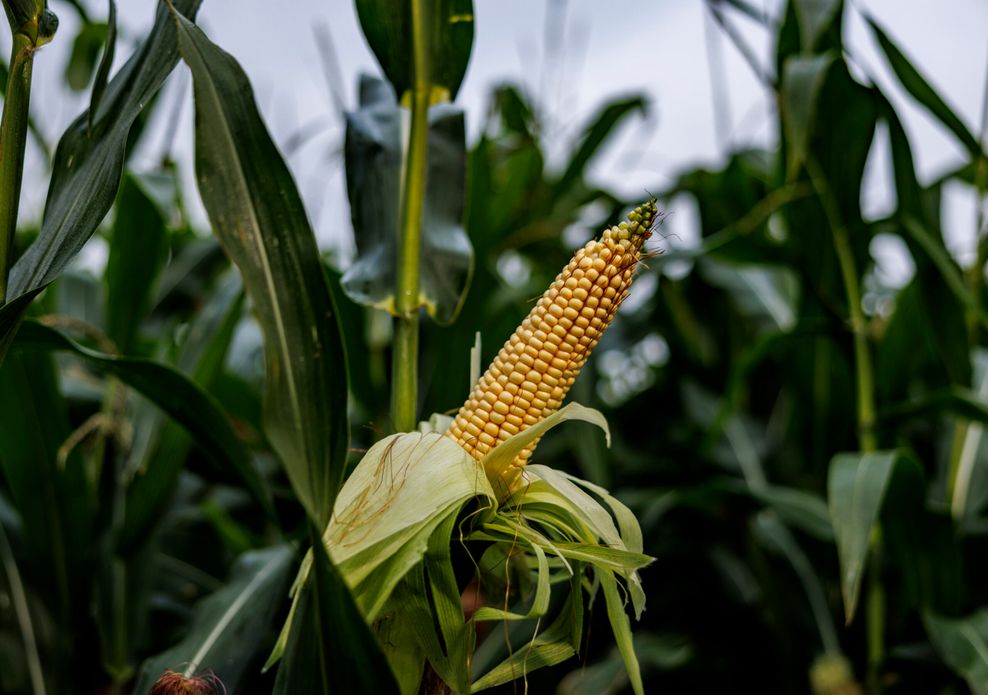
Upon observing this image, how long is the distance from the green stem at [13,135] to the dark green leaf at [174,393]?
4.2 inches

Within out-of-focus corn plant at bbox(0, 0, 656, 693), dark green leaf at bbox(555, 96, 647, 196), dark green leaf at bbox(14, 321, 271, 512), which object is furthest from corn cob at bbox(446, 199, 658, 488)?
dark green leaf at bbox(555, 96, 647, 196)

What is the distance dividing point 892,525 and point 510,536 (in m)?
0.51

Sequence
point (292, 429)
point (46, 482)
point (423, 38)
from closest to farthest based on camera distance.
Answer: point (292, 429), point (423, 38), point (46, 482)

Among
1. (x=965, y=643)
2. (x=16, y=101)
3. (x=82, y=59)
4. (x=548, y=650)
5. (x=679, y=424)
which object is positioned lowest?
(x=965, y=643)

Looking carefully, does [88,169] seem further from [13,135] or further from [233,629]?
[233,629]

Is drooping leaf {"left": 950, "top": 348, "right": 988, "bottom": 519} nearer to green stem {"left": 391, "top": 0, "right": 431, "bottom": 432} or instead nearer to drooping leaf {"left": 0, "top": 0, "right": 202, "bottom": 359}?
green stem {"left": 391, "top": 0, "right": 431, "bottom": 432}

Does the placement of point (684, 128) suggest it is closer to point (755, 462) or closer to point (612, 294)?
point (755, 462)

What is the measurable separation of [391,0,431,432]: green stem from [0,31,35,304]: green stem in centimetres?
22

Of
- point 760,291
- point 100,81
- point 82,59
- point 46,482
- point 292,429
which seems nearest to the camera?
point 292,429

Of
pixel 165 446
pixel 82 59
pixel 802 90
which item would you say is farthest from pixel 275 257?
pixel 82 59

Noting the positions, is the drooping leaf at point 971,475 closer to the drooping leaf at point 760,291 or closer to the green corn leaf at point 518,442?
the drooping leaf at point 760,291

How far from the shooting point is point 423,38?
1.82ft

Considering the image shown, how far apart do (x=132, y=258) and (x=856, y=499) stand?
2.33 feet

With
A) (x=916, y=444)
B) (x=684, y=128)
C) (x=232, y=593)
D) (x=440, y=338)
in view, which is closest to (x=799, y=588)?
(x=916, y=444)
